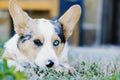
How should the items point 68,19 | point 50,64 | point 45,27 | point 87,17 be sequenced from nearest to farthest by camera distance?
point 50,64, point 45,27, point 68,19, point 87,17

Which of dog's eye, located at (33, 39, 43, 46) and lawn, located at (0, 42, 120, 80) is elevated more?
dog's eye, located at (33, 39, 43, 46)

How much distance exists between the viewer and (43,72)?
2.81 m

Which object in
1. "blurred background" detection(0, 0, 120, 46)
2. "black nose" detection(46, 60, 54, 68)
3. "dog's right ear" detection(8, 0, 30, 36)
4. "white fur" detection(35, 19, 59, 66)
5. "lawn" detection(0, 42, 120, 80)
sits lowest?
"blurred background" detection(0, 0, 120, 46)

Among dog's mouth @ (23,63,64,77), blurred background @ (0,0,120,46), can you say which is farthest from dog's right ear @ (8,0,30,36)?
blurred background @ (0,0,120,46)

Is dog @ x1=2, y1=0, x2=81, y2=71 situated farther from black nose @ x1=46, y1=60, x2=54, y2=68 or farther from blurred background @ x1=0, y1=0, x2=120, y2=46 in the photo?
blurred background @ x1=0, y1=0, x2=120, y2=46

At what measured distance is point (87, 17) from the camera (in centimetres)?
686

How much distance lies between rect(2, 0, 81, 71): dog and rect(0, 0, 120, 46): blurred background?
3.52 metres

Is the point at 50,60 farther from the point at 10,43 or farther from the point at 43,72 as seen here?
the point at 10,43

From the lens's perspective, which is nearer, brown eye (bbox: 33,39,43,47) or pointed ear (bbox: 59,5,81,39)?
brown eye (bbox: 33,39,43,47)

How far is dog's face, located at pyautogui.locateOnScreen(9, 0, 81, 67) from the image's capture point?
9.51 feet

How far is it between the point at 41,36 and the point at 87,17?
397 cm

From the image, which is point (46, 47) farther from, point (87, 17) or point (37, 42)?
point (87, 17)

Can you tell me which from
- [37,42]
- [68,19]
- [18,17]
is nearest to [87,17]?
[68,19]

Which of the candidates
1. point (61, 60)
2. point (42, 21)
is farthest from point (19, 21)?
point (61, 60)
